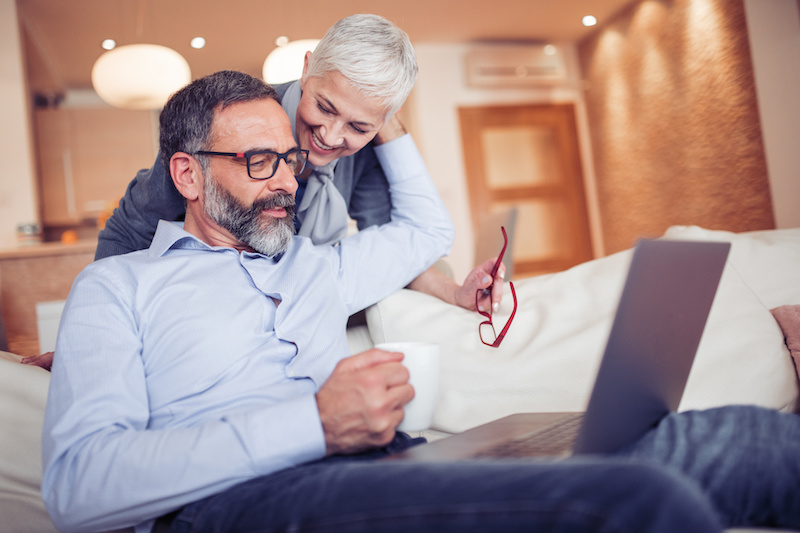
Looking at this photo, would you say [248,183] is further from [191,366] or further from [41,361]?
[41,361]

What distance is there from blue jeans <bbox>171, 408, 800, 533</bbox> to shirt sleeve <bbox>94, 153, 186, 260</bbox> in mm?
818

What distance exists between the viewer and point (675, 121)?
5.16 m

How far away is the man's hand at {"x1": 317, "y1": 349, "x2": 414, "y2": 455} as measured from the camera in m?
0.82

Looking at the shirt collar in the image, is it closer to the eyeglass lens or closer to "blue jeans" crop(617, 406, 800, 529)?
the eyeglass lens

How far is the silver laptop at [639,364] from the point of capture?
665mm

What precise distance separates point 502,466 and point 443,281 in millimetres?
941

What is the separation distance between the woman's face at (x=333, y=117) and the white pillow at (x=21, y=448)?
776mm

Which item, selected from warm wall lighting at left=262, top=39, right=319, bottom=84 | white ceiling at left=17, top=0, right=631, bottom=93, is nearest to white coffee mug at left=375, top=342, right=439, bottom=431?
warm wall lighting at left=262, top=39, right=319, bottom=84

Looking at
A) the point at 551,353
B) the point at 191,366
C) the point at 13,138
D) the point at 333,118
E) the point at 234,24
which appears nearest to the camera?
the point at 191,366

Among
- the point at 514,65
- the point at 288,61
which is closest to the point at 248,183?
the point at 288,61

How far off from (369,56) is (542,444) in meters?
0.95

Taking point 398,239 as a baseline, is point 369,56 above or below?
above

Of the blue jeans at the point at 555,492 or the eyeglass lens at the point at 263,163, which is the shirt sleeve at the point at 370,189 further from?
the blue jeans at the point at 555,492

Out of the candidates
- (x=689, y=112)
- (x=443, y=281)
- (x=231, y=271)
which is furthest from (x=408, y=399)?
(x=689, y=112)
